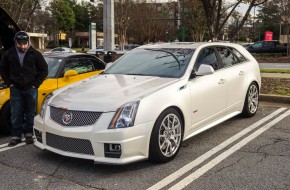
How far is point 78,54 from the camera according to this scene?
311 inches

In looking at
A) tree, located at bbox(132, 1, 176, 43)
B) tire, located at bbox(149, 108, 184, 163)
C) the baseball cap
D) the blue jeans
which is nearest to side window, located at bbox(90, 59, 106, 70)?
the blue jeans

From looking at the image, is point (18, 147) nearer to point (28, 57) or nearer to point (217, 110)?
point (28, 57)

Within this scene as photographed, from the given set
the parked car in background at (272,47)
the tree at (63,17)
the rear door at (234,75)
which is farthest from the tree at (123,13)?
the tree at (63,17)

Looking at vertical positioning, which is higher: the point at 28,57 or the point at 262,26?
the point at 262,26

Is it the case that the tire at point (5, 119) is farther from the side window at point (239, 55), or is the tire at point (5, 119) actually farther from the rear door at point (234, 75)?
Answer: the side window at point (239, 55)

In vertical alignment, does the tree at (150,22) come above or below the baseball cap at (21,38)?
above

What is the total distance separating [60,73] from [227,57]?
3068 millimetres

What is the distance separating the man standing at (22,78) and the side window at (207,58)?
2.34m

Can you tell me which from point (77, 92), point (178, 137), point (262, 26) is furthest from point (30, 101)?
point (262, 26)

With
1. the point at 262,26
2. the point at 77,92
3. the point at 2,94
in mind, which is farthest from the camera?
the point at 262,26

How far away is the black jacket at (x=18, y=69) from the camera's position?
18.3 feet

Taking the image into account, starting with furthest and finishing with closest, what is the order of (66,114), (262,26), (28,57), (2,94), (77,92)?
(262,26)
(2,94)
(28,57)
(77,92)
(66,114)

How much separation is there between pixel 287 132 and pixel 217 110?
1387mm

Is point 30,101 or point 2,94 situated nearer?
point 30,101
